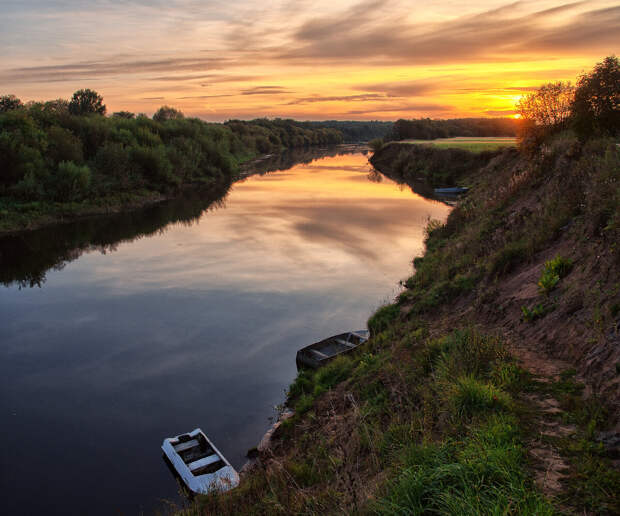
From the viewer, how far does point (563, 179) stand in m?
16.1

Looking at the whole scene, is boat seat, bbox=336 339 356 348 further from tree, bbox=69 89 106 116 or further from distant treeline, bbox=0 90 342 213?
tree, bbox=69 89 106 116

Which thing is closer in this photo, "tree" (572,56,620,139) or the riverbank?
"tree" (572,56,620,139)

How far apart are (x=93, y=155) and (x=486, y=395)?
54535mm

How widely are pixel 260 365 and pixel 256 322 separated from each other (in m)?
3.55

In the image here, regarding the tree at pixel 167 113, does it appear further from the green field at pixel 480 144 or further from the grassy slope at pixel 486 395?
the grassy slope at pixel 486 395

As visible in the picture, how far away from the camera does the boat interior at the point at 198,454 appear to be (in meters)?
10.1

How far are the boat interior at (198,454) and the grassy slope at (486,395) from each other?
1261 millimetres

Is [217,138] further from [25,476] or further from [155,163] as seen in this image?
[25,476]

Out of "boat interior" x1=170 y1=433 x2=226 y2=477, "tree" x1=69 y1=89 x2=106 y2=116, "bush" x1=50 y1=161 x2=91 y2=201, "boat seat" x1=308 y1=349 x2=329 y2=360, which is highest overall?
"tree" x1=69 y1=89 x2=106 y2=116

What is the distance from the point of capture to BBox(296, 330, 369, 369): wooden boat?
14.0 metres

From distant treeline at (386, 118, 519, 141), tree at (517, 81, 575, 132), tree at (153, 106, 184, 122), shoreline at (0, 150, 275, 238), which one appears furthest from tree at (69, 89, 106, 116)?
tree at (517, 81, 575, 132)

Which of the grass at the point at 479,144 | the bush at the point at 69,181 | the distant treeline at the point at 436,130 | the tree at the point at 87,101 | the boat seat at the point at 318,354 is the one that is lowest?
the boat seat at the point at 318,354

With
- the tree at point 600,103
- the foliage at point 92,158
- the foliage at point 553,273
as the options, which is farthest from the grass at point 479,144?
the foliage at point 553,273

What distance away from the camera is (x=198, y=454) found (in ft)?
35.0
